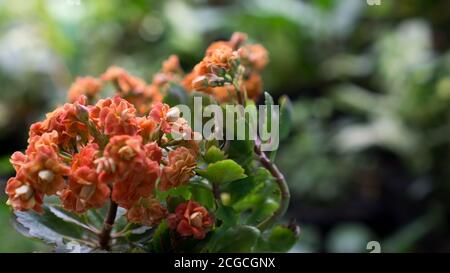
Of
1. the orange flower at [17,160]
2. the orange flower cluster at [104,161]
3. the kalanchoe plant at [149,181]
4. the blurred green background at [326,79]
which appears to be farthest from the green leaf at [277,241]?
the blurred green background at [326,79]

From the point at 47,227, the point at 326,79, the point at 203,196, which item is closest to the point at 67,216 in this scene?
the point at 47,227

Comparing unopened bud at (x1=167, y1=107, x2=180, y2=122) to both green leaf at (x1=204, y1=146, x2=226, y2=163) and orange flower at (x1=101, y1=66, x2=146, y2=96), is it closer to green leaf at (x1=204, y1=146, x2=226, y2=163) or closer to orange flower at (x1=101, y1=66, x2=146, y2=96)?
green leaf at (x1=204, y1=146, x2=226, y2=163)

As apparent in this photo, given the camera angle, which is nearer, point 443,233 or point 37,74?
point 443,233

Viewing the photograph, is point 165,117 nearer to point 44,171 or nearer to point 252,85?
point 44,171

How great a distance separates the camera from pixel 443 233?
187 cm

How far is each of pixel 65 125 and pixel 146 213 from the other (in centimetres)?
10

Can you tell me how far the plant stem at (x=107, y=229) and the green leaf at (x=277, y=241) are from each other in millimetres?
134

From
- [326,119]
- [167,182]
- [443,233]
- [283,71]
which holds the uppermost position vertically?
[167,182]

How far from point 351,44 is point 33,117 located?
1.27 meters

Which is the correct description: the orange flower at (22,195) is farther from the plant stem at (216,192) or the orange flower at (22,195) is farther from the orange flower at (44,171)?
the plant stem at (216,192)

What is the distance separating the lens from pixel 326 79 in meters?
2.31

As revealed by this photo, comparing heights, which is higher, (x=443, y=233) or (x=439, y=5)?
(x=439, y=5)

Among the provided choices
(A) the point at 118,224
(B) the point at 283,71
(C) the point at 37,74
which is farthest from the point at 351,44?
(A) the point at 118,224

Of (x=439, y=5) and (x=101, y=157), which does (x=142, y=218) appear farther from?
(x=439, y=5)
